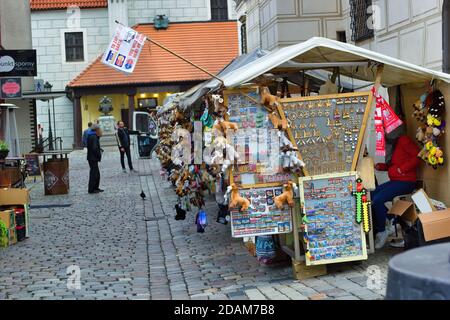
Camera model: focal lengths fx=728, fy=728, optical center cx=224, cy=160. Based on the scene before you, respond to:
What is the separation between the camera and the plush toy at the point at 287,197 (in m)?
7.56

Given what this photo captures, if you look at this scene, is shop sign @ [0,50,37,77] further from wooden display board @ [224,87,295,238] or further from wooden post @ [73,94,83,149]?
wooden post @ [73,94,83,149]

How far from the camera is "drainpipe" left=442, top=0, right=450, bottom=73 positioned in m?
9.95

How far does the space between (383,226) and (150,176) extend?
14.3m

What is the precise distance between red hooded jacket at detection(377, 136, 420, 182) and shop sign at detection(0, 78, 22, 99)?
10624mm

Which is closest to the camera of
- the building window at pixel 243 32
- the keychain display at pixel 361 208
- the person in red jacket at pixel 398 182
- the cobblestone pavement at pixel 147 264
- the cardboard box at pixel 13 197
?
the cobblestone pavement at pixel 147 264

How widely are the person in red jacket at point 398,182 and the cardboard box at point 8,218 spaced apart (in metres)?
5.32

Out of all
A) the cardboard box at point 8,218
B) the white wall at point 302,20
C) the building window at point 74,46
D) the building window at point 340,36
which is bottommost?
the cardboard box at point 8,218

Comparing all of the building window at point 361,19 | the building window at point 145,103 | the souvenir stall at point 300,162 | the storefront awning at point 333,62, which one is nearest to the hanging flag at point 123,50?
the storefront awning at point 333,62

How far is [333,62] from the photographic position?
8.48 metres

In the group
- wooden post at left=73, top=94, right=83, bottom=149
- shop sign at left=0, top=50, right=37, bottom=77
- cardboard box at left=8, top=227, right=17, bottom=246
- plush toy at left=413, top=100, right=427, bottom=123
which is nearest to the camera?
plush toy at left=413, top=100, right=427, bottom=123

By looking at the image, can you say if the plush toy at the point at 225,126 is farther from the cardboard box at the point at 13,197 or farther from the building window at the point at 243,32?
the building window at the point at 243,32

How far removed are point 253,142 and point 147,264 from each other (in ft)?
8.29

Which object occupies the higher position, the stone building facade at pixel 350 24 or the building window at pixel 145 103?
the stone building facade at pixel 350 24

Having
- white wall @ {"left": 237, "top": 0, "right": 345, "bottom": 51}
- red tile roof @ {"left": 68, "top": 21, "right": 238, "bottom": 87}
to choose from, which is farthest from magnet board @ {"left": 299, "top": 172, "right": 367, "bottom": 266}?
red tile roof @ {"left": 68, "top": 21, "right": 238, "bottom": 87}
